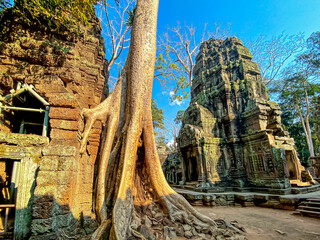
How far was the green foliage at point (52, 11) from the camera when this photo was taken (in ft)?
13.9

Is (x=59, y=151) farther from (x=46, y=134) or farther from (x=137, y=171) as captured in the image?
(x=137, y=171)

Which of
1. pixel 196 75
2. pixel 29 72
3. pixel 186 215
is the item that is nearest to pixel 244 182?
pixel 186 215

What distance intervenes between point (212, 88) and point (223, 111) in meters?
1.80

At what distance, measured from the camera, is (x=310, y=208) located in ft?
16.0

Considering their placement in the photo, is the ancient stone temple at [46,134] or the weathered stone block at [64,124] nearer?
the ancient stone temple at [46,134]

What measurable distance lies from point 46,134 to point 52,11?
130 inches

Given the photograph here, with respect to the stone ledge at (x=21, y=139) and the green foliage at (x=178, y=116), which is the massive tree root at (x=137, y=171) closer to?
the stone ledge at (x=21, y=139)

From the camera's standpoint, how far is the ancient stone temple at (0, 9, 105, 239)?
3090 mm

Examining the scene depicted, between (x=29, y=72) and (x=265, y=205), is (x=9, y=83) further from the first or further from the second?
(x=265, y=205)

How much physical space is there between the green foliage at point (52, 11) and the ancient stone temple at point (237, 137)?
7.27m

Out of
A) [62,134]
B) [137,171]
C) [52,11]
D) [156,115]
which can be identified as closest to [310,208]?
[137,171]

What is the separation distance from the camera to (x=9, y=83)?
162 inches

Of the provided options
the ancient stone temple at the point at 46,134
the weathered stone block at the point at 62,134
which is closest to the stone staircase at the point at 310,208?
the ancient stone temple at the point at 46,134

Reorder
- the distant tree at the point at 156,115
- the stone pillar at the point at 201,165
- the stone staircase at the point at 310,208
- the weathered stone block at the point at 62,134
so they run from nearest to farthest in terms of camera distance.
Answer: the weathered stone block at the point at 62,134
the stone staircase at the point at 310,208
the stone pillar at the point at 201,165
the distant tree at the point at 156,115
